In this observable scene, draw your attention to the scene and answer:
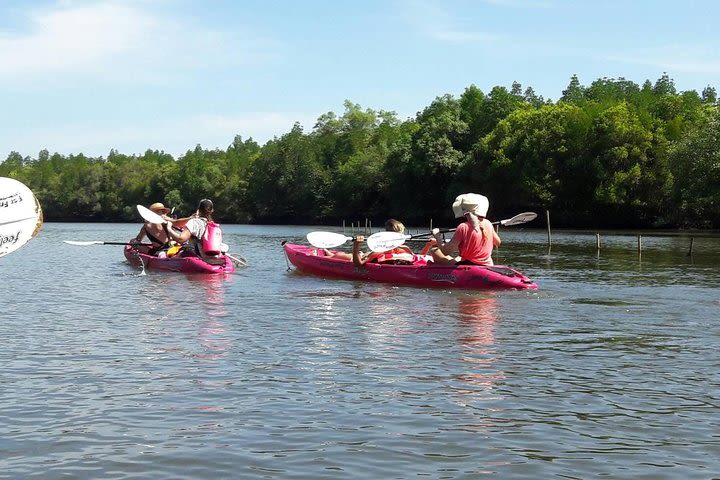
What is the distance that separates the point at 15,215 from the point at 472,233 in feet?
36.7

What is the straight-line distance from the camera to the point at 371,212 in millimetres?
92250

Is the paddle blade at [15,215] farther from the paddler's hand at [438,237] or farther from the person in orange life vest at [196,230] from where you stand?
the person in orange life vest at [196,230]

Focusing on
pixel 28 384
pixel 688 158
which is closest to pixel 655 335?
pixel 28 384

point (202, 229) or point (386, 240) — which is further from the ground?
point (202, 229)

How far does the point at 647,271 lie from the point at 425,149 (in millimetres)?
58345

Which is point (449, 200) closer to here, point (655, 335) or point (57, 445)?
point (655, 335)

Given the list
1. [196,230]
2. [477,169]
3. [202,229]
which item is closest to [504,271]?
[202,229]

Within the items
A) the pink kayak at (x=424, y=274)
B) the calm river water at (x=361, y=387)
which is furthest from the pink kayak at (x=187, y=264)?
the calm river water at (x=361, y=387)

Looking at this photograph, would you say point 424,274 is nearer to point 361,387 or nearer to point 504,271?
point 504,271

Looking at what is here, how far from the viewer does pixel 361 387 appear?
867cm

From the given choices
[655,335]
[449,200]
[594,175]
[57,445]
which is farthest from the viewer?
[449,200]

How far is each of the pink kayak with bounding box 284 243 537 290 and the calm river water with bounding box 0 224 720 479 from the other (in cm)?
46

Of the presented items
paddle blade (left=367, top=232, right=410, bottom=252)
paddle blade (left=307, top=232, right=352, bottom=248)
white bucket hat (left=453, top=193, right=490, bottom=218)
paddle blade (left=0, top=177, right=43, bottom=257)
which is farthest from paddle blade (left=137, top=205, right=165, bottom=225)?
paddle blade (left=0, top=177, right=43, bottom=257)

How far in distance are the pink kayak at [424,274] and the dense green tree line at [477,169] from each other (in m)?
40.9
